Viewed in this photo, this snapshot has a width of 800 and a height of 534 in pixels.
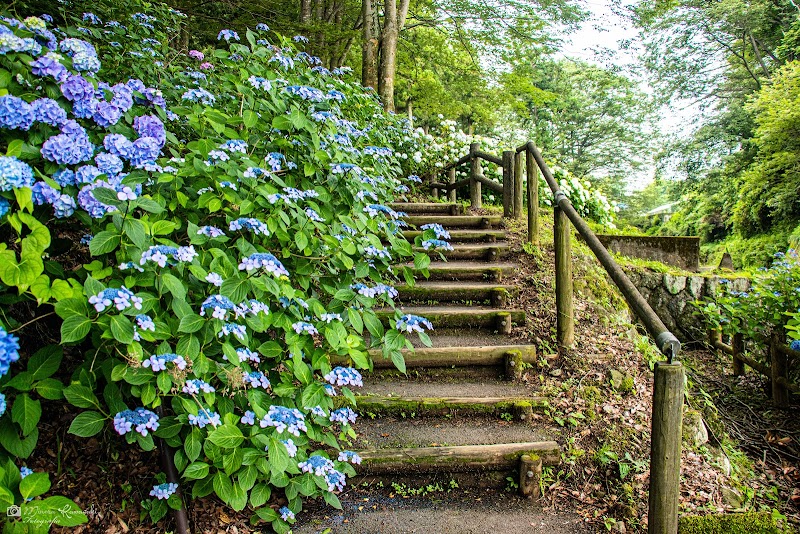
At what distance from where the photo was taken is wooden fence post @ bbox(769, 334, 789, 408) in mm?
4102

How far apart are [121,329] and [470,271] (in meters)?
3.28

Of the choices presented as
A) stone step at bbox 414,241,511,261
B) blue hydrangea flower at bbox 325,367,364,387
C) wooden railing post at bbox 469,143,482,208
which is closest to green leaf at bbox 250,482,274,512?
blue hydrangea flower at bbox 325,367,364,387

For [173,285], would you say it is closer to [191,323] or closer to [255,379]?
[191,323]

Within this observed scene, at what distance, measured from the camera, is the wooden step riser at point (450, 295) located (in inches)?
158

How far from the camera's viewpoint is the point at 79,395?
1.59 meters

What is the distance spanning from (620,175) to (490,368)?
21.8 meters

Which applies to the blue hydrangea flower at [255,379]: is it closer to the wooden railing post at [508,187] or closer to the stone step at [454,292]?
the stone step at [454,292]

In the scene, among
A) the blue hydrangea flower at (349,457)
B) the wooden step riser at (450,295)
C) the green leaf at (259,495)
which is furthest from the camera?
the wooden step riser at (450,295)

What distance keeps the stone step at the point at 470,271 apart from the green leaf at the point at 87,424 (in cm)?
299

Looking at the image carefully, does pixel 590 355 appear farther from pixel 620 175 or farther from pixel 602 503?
pixel 620 175

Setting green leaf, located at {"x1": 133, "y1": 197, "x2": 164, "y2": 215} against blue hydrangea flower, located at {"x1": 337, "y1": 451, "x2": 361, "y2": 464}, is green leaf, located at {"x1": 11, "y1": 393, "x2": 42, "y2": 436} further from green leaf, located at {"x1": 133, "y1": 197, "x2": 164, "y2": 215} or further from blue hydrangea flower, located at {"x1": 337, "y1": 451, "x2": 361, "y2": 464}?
blue hydrangea flower, located at {"x1": 337, "y1": 451, "x2": 361, "y2": 464}

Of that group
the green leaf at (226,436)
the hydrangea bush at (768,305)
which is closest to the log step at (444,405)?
the green leaf at (226,436)

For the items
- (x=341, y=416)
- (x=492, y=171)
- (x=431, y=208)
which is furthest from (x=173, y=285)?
(x=492, y=171)

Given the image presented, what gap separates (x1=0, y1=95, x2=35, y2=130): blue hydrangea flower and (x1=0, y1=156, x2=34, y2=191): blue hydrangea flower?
0.77 ft
